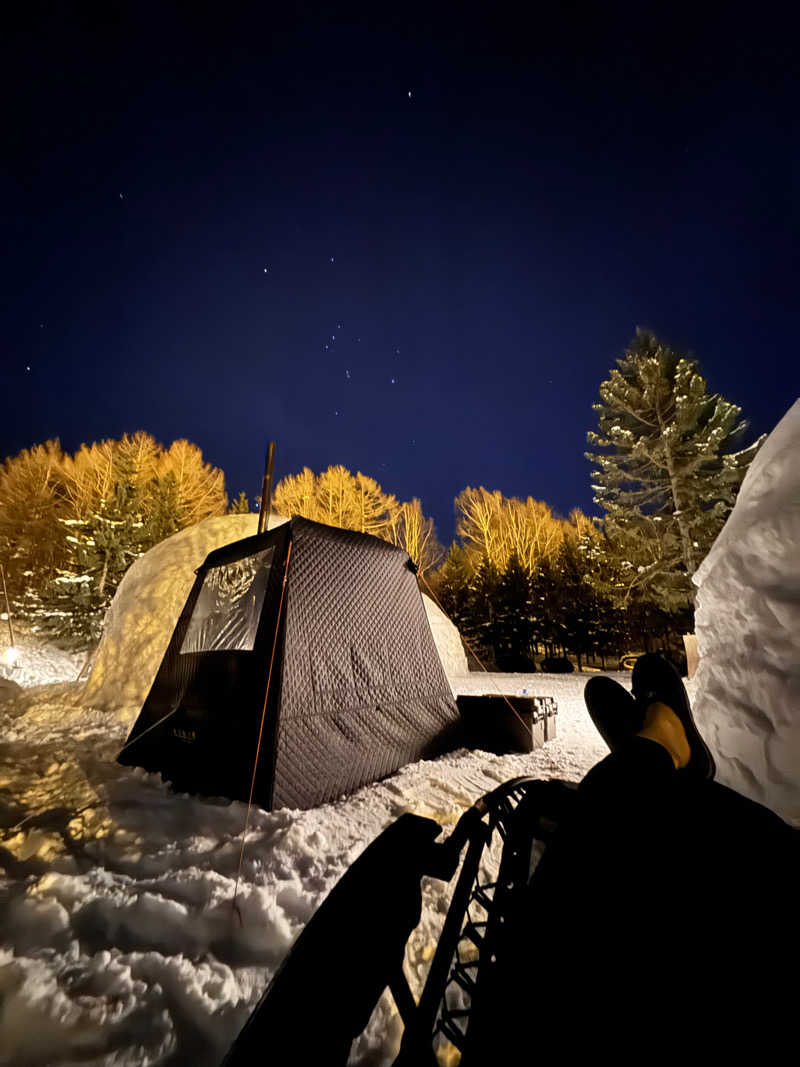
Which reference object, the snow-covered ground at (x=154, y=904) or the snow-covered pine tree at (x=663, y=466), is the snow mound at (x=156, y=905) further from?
the snow-covered pine tree at (x=663, y=466)

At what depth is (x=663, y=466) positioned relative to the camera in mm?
11039

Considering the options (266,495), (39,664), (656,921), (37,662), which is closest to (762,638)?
(656,921)

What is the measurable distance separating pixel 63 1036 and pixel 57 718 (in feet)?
15.8

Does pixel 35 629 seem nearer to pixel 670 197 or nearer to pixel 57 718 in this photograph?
pixel 57 718

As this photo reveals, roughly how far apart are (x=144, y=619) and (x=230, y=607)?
10.8 ft

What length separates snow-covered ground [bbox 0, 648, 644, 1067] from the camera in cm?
109

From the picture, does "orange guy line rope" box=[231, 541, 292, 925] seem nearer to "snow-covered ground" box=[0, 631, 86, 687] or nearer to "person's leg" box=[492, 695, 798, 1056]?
"person's leg" box=[492, 695, 798, 1056]

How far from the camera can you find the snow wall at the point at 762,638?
1628 mm

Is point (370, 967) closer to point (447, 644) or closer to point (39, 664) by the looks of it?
point (447, 644)

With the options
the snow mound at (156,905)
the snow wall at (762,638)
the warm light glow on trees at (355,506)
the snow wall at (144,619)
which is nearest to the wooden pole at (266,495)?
the snow wall at (144,619)

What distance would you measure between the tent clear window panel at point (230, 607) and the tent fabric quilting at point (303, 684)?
0.04 feet

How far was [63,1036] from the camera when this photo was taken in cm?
106

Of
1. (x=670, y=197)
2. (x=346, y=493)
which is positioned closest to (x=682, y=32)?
(x=670, y=197)

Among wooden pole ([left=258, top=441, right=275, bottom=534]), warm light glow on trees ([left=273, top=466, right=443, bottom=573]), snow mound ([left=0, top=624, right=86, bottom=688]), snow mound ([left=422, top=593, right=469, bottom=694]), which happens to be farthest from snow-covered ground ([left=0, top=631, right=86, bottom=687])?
warm light glow on trees ([left=273, top=466, right=443, bottom=573])
